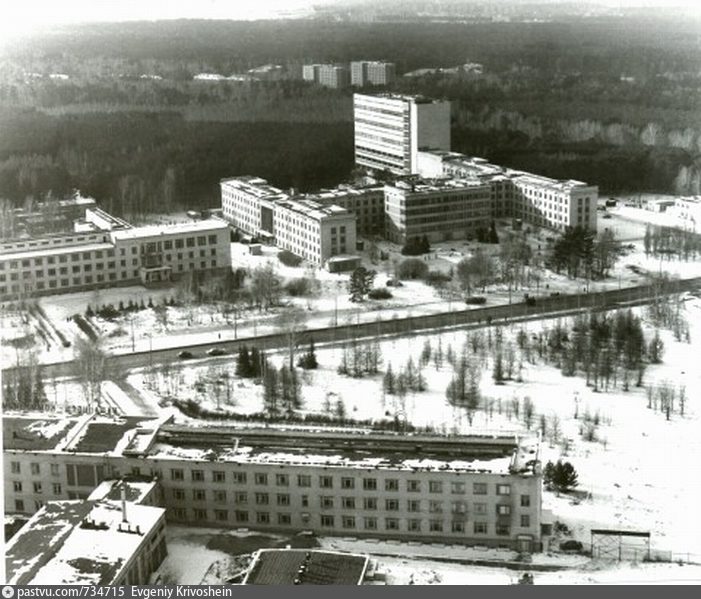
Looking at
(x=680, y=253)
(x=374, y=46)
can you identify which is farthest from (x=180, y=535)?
(x=374, y=46)

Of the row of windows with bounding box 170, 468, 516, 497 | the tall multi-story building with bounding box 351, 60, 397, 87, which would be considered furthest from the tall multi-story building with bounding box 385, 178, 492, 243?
the row of windows with bounding box 170, 468, 516, 497

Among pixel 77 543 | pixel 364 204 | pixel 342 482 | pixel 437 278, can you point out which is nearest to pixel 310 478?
pixel 342 482

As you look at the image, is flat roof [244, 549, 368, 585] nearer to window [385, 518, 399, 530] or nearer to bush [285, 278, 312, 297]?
window [385, 518, 399, 530]

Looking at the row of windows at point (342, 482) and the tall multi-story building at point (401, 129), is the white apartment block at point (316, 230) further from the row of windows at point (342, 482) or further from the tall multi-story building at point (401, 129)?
the row of windows at point (342, 482)

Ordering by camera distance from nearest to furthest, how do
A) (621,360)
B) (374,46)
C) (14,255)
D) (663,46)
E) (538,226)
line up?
(621,360), (14,255), (538,226), (663,46), (374,46)

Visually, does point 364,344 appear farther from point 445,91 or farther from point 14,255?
point 445,91

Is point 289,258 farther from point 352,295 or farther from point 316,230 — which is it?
point 352,295
